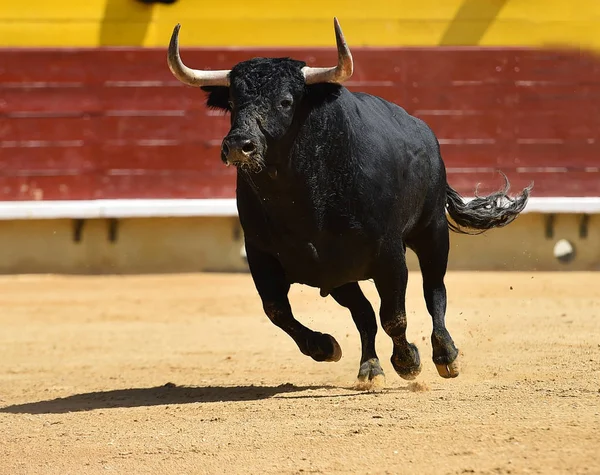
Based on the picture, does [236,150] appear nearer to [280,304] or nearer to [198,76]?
[198,76]

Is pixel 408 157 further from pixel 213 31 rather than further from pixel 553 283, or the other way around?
pixel 213 31

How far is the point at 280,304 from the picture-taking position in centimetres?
518

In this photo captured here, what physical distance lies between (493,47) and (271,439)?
6859 millimetres

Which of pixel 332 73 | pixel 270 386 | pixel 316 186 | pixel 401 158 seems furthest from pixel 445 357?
pixel 332 73

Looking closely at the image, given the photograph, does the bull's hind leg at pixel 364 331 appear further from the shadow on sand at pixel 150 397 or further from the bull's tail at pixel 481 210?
the bull's tail at pixel 481 210

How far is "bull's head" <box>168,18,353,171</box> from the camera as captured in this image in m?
4.59

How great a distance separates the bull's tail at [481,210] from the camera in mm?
6434

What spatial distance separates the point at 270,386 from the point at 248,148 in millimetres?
1399

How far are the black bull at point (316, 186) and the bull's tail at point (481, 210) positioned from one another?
0.99m

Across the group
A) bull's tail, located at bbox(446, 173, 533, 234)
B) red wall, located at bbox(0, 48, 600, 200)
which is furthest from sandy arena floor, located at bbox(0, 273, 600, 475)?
red wall, located at bbox(0, 48, 600, 200)

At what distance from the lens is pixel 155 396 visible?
17.7 feet

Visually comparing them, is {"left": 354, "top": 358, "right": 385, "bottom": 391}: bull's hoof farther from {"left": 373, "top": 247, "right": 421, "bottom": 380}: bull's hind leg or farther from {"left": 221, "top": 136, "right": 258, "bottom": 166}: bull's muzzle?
{"left": 221, "top": 136, "right": 258, "bottom": 166}: bull's muzzle

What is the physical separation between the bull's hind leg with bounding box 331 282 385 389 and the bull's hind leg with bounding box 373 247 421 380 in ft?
0.72

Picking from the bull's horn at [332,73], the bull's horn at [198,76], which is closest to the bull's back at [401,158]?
the bull's horn at [332,73]
